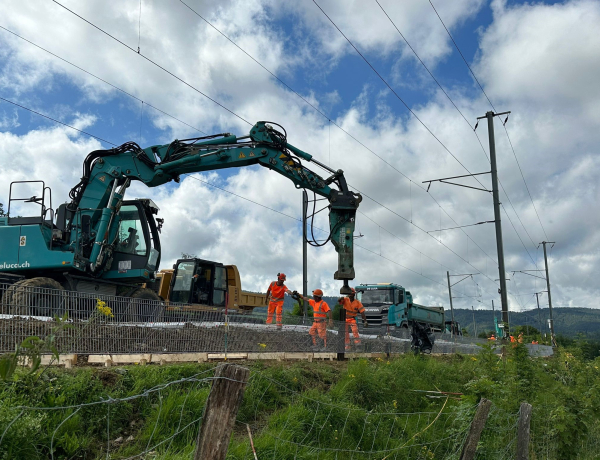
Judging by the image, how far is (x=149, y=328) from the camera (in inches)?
348

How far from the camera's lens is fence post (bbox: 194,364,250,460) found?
3.49 metres

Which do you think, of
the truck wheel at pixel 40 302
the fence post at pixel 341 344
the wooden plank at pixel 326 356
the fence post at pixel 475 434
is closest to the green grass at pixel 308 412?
the wooden plank at pixel 326 356

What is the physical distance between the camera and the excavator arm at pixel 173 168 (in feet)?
47.6

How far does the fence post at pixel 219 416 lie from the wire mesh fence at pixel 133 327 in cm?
273

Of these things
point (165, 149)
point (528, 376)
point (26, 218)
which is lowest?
point (528, 376)

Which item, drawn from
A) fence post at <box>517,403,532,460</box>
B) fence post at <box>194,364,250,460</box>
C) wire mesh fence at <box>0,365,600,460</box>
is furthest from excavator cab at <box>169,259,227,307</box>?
fence post at <box>194,364,250,460</box>

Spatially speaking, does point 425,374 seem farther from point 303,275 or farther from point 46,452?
point 303,275

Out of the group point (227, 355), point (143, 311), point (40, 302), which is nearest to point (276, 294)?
point (227, 355)

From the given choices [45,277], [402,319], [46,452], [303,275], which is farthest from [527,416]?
[402,319]

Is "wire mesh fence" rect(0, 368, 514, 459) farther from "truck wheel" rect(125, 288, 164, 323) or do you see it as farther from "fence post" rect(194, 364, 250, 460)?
"truck wheel" rect(125, 288, 164, 323)

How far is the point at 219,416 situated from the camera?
3527 mm

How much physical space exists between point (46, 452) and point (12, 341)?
228cm

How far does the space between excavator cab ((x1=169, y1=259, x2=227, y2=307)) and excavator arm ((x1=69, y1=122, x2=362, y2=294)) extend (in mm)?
4733

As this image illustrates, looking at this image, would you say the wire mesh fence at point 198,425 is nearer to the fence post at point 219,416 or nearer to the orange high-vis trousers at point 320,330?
the fence post at point 219,416
